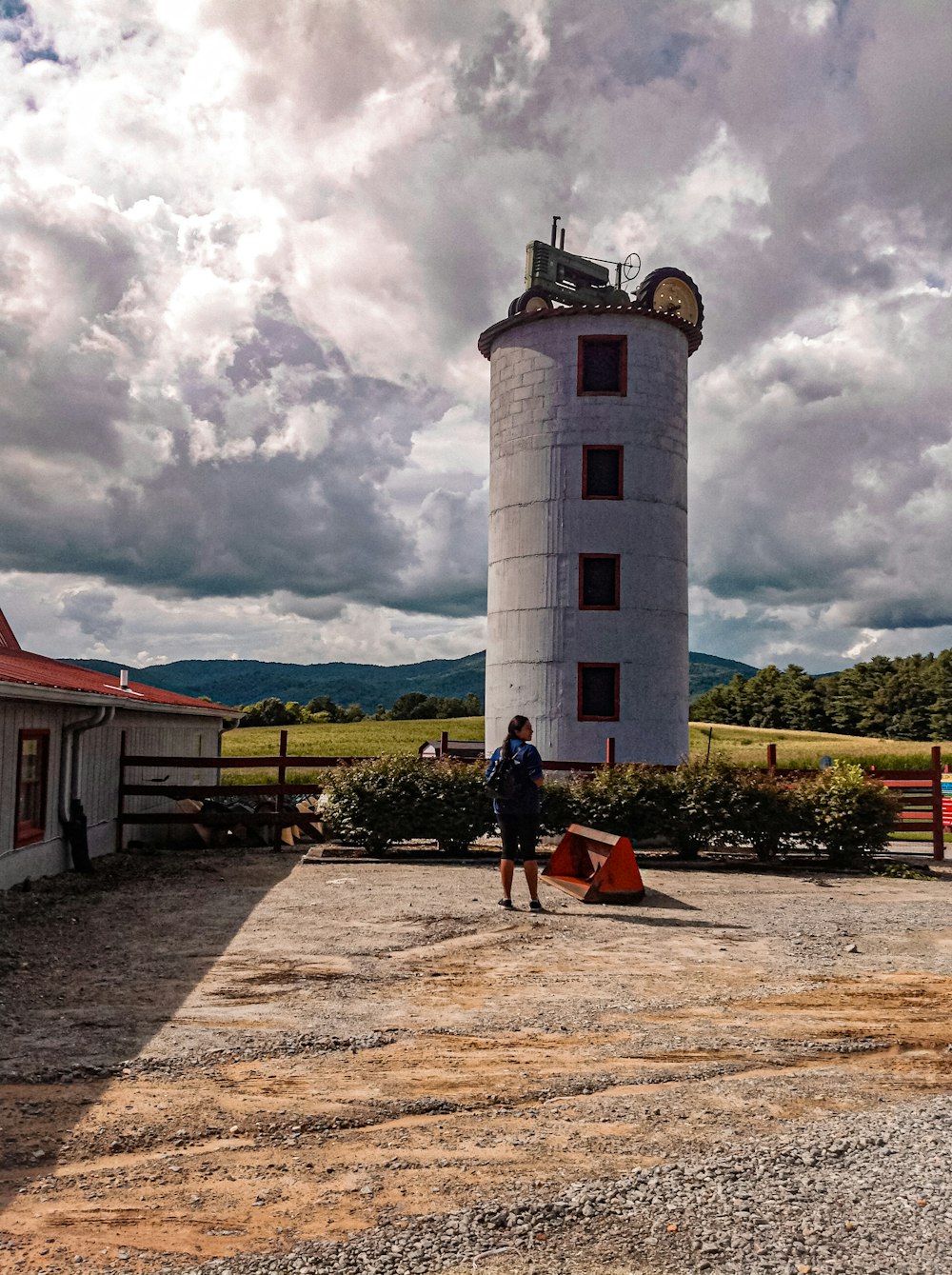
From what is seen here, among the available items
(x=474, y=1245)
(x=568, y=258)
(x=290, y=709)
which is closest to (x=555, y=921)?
(x=474, y=1245)

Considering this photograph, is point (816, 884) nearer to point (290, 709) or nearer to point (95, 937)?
point (95, 937)

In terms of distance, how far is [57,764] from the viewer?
14.4 meters

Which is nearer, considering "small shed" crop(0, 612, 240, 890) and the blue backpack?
the blue backpack

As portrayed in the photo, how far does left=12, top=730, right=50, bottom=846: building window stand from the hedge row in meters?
4.64

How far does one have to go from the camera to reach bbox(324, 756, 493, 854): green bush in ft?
53.2

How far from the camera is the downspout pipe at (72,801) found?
47.7 feet

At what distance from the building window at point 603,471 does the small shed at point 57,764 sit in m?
10.6

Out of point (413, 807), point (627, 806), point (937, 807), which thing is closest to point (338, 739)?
point (413, 807)

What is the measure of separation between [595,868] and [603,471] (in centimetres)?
1237

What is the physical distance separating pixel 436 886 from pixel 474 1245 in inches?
381

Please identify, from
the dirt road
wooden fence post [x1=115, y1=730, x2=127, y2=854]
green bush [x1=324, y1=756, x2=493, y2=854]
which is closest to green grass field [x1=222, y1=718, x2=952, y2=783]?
wooden fence post [x1=115, y1=730, x2=127, y2=854]

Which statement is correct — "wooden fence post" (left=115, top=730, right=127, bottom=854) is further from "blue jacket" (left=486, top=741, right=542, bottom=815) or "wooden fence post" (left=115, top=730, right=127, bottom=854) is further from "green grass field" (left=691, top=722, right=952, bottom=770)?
"green grass field" (left=691, top=722, right=952, bottom=770)

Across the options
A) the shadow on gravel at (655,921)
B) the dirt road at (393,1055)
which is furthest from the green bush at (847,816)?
the shadow on gravel at (655,921)

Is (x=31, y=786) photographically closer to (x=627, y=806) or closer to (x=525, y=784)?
(x=525, y=784)
